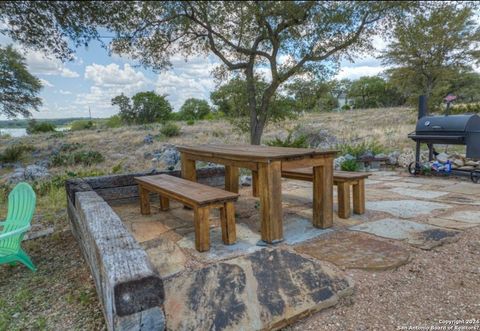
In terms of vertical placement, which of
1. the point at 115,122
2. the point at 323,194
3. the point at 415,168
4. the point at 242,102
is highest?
the point at 242,102

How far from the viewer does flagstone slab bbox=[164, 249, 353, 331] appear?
1705mm

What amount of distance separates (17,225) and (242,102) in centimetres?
517

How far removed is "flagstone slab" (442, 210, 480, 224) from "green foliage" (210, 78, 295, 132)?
439cm

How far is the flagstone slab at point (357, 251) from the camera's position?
2283 millimetres

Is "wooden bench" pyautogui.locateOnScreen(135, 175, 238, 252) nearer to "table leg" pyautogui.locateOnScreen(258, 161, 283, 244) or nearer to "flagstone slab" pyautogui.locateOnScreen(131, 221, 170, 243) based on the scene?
"table leg" pyautogui.locateOnScreen(258, 161, 283, 244)

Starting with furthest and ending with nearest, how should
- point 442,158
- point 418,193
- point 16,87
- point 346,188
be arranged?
1. point 16,87
2. point 442,158
3. point 418,193
4. point 346,188

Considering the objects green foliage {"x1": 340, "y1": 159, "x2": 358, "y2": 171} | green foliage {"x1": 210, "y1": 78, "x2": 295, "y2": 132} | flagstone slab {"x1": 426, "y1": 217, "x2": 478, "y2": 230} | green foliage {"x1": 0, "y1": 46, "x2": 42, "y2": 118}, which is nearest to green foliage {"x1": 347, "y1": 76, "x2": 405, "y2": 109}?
green foliage {"x1": 210, "y1": 78, "x2": 295, "y2": 132}

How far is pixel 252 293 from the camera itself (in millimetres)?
1902

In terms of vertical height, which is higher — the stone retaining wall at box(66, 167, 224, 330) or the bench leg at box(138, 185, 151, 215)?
the stone retaining wall at box(66, 167, 224, 330)

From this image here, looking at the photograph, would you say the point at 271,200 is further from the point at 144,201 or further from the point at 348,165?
the point at 348,165

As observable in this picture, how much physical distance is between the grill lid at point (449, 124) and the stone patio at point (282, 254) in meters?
1.08

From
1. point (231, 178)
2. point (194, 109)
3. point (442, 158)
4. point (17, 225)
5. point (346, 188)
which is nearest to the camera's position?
point (17, 225)

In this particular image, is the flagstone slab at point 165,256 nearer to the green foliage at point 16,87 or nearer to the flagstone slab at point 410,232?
the flagstone slab at point 410,232

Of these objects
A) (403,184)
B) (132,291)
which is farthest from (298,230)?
(403,184)
